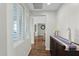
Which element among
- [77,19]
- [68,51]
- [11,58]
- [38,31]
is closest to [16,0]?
[11,58]

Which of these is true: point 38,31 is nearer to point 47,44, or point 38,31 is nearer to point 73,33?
point 47,44

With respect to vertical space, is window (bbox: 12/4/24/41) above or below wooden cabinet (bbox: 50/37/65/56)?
above

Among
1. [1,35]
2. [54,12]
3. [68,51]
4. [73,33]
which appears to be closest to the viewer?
[1,35]

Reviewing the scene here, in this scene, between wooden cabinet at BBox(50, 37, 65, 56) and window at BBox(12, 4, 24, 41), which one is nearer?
wooden cabinet at BBox(50, 37, 65, 56)

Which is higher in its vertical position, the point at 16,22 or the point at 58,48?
the point at 16,22

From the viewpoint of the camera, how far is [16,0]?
1.38 meters

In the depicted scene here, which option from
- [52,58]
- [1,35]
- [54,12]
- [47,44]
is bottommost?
[47,44]

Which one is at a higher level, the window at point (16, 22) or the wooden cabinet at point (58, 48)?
the window at point (16, 22)

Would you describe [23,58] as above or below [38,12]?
below

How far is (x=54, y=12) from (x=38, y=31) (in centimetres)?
870

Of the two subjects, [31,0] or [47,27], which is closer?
[31,0]

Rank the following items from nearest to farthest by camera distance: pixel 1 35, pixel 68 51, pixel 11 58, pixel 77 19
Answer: pixel 11 58
pixel 1 35
pixel 68 51
pixel 77 19

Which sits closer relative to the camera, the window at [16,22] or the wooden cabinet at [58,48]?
the wooden cabinet at [58,48]

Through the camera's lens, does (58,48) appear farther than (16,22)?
No
